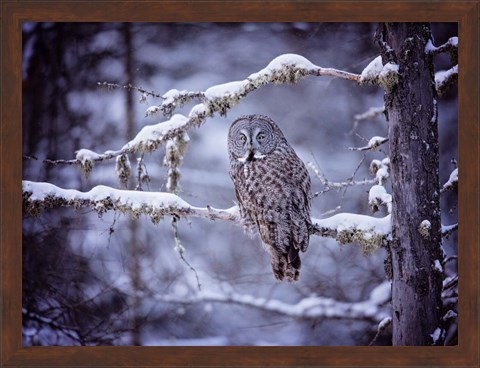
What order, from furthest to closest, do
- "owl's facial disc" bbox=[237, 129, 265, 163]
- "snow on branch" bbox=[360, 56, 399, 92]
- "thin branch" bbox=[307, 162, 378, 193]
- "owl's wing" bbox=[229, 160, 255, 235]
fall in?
1. "thin branch" bbox=[307, 162, 378, 193]
2. "owl's facial disc" bbox=[237, 129, 265, 163]
3. "owl's wing" bbox=[229, 160, 255, 235]
4. "snow on branch" bbox=[360, 56, 399, 92]

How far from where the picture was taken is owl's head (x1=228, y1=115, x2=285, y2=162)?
8.77 feet

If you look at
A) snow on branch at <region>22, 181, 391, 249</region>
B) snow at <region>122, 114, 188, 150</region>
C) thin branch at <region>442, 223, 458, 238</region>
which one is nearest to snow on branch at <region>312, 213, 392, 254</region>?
snow on branch at <region>22, 181, 391, 249</region>

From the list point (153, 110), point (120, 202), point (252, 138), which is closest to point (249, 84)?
point (252, 138)

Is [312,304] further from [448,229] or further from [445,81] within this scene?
[445,81]

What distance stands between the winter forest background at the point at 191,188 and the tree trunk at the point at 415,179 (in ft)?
0.78

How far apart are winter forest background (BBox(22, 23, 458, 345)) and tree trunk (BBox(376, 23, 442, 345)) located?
24cm

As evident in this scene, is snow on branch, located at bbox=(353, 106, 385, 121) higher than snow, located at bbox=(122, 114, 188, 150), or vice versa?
snow on branch, located at bbox=(353, 106, 385, 121)

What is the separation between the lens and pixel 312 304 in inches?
130

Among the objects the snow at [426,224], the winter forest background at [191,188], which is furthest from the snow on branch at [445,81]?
the snow at [426,224]

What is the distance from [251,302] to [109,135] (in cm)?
141

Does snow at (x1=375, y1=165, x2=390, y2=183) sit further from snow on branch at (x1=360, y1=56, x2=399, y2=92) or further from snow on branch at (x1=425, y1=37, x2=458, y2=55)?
snow on branch at (x1=425, y1=37, x2=458, y2=55)

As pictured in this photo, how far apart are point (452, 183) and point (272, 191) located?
0.93 m

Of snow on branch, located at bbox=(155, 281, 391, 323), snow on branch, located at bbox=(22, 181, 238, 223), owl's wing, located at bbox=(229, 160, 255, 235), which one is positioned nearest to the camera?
snow on branch, located at bbox=(22, 181, 238, 223)

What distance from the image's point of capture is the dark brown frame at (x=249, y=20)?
7.63 feet
